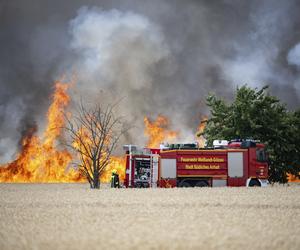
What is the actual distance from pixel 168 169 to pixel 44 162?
776 inches

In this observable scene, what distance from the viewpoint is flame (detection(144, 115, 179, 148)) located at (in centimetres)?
6136

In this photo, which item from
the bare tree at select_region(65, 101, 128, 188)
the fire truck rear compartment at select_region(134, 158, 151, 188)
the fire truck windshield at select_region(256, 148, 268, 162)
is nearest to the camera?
the fire truck rear compartment at select_region(134, 158, 151, 188)

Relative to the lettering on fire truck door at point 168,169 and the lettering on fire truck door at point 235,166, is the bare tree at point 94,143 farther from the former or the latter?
the lettering on fire truck door at point 235,166

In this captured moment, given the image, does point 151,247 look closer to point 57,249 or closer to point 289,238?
point 57,249

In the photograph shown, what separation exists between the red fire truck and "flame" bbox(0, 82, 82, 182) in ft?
56.4

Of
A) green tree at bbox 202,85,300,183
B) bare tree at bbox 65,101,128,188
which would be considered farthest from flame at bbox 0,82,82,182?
green tree at bbox 202,85,300,183

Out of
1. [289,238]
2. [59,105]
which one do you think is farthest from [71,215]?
[59,105]

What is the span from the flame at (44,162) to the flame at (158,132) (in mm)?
9904

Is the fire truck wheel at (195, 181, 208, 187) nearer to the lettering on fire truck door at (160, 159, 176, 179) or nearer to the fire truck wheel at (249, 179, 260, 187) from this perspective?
the lettering on fire truck door at (160, 159, 176, 179)

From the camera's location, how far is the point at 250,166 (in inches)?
1535

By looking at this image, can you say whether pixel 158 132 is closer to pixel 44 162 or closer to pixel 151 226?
pixel 44 162

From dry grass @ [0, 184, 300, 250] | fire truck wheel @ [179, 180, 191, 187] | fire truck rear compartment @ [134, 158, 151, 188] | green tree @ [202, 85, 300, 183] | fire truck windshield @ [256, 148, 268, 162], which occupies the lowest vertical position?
dry grass @ [0, 184, 300, 250]

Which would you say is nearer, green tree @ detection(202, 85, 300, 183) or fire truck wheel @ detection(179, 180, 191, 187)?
fire truck wheel @ detection(179, 180, 191, 187)

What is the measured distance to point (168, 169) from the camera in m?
39.1
